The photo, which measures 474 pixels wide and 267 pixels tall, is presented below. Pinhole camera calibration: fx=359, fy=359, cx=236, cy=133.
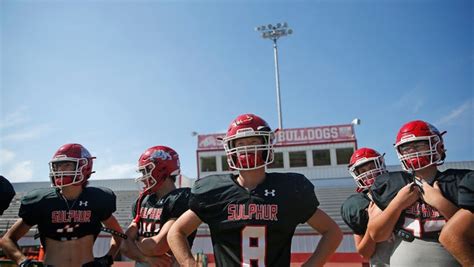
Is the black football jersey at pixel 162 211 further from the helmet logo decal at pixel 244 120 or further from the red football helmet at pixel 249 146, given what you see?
the helmet logo decal at pixel 244 120

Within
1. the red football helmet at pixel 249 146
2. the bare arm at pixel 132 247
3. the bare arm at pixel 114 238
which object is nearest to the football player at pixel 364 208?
the red football helmet at pixel 249 146

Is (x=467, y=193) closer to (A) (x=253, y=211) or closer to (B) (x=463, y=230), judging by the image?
(B) (x=463, y=230)

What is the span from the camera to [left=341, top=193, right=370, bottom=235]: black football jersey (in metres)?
3.17

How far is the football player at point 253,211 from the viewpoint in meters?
2.10

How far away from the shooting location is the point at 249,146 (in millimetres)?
2197

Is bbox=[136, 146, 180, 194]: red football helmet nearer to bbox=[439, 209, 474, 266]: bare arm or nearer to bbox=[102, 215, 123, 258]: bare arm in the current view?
bbox=[102, 215, 123, 258]: bare arm

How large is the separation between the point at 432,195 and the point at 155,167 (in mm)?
2258

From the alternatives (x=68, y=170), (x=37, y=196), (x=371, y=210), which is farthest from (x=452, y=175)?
(x=37, y=196)

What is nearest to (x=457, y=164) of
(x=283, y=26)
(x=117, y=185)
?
(x=283, y=26)

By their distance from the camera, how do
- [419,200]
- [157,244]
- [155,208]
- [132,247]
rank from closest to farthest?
[419,200], [157,244], [132,247], [155,208]

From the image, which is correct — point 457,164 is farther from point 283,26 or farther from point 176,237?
point 176,237

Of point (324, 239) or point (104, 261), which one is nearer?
point (324, 239)

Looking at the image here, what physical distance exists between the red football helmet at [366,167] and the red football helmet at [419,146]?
0.89m

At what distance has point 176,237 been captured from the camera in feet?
7.39
